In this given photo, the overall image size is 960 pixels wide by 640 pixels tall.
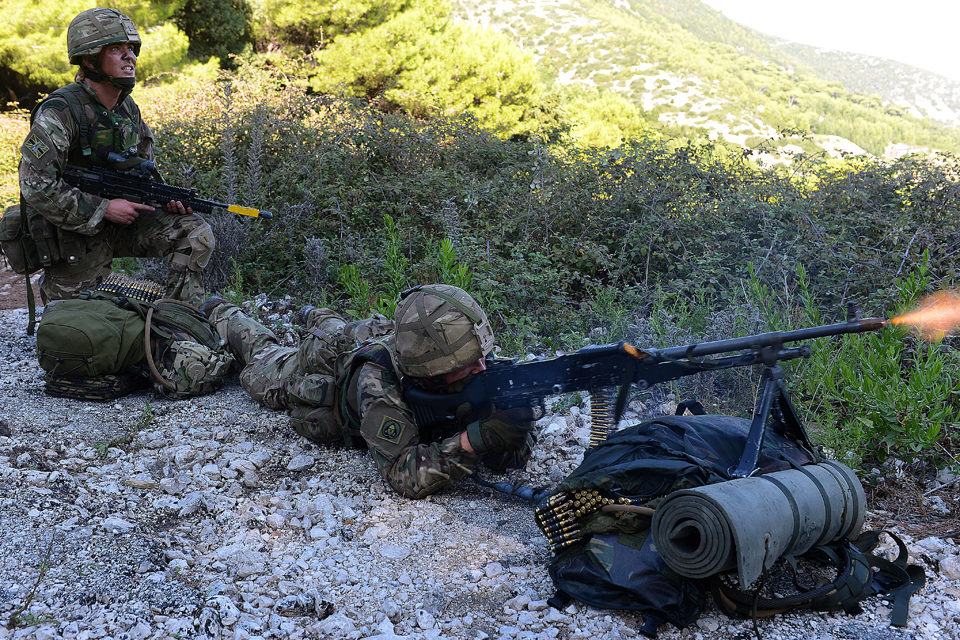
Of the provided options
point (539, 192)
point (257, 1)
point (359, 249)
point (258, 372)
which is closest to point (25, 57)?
point (257, 1)

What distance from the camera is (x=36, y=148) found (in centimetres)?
437

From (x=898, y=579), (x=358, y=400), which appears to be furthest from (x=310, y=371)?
(x=898, y=579)

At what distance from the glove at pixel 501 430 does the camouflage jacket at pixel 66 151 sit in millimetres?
3299

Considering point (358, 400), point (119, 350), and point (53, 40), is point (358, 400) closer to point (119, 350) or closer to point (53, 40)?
point (119, 350)

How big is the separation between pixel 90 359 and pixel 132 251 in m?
1.32

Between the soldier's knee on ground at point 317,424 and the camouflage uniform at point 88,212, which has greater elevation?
the camouflage uniform at point 88,212

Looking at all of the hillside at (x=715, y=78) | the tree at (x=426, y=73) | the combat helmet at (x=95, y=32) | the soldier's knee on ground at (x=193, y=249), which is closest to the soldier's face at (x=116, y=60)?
the combat helmet at (x=95, y=32)

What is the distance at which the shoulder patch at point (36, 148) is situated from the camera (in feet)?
14.3

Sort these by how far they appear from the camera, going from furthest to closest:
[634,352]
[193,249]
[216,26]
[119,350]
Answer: [216,26]
[193,249]
[119,350]
[634,352]

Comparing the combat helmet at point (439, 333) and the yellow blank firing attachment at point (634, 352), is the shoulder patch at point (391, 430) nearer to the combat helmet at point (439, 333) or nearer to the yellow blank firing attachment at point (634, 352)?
the combat helmet at point (439, 333)

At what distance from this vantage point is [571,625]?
2338 millimetres

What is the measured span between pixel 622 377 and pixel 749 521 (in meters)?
0.81

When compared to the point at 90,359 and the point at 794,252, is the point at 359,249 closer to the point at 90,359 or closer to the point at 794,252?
the point at 90,359

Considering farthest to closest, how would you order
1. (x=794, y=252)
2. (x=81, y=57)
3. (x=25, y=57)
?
(x=25, y=57)
(x=794, y=252)
(x=81, y=57)
